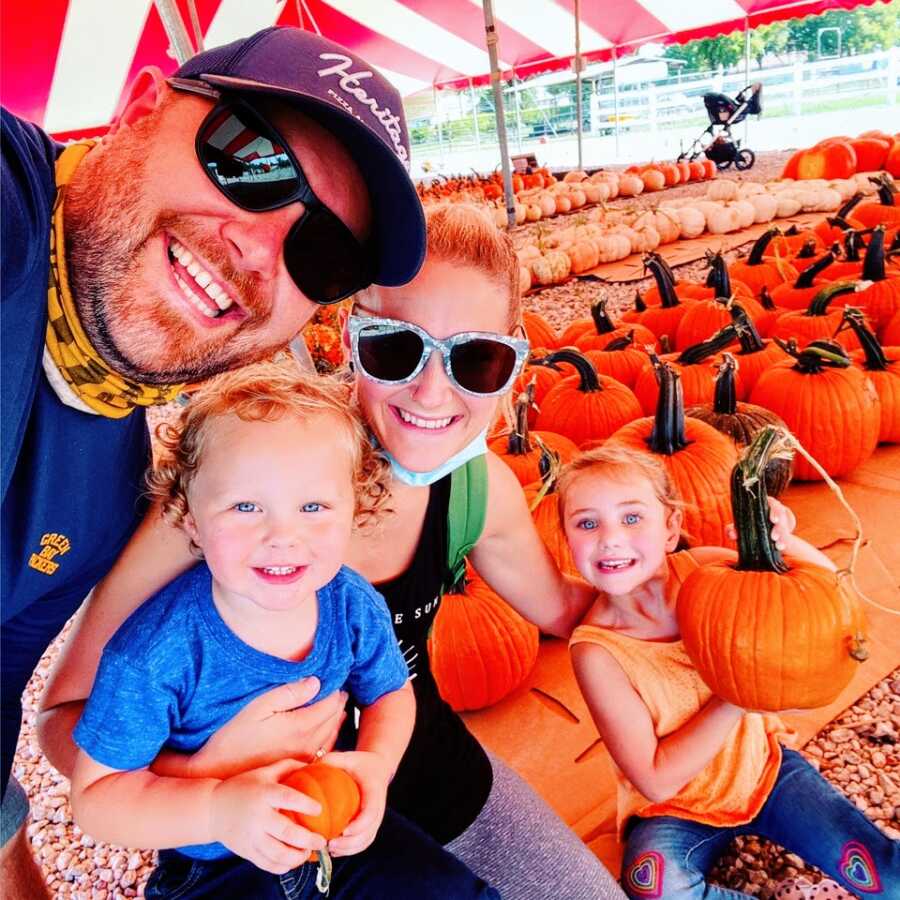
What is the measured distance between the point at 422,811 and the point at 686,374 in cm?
179

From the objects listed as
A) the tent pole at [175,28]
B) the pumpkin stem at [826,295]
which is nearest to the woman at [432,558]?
the tent pole at [175,28]

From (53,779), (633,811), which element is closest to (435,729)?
(633,811)

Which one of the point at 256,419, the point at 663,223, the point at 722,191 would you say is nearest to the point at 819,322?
the point at 256,419

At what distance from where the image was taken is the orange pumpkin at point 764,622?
3.83 feet

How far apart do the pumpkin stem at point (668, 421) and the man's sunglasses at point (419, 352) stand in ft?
2.74

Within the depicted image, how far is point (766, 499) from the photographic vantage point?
45.8 inches

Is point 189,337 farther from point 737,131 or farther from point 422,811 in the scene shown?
point 737,131

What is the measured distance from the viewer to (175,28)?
2213 millimetres

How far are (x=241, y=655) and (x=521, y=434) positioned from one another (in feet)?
4.17

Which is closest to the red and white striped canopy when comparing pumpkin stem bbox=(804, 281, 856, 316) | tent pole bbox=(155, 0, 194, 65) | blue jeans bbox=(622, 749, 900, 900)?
tent pole bbox=(155, 0, 194, 65)

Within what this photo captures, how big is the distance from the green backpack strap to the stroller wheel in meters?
10.6

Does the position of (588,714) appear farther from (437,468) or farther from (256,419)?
(256,419)

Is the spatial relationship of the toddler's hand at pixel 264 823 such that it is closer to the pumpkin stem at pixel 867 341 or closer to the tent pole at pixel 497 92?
the pumpkin stem at pixel 867 341

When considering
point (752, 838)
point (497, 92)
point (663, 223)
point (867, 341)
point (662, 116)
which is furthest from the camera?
point (662, 116)
